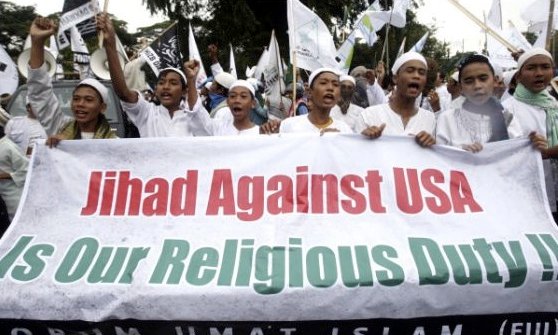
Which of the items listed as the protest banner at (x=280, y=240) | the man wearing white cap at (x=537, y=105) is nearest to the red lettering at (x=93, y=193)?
the protest banner at (x=280, y=240)

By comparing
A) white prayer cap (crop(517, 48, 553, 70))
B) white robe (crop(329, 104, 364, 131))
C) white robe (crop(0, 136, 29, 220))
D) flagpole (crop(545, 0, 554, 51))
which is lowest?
white robe (crop(0, 136, 29, 220))

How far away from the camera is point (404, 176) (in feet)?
10.2

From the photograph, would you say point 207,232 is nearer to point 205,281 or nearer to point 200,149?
point 205,281

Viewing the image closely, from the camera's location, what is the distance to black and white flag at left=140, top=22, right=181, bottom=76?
5488mm

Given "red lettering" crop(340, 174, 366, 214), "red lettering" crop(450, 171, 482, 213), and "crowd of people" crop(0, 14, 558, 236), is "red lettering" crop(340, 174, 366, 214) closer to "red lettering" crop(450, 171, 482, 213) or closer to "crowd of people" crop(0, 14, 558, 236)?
"crowd of people" crop(0, 14, 558, 236)

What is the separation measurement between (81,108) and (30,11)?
130 ft

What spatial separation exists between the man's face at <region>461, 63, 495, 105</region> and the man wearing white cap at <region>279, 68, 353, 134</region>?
0.83m

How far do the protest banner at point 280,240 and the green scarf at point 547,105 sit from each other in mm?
495

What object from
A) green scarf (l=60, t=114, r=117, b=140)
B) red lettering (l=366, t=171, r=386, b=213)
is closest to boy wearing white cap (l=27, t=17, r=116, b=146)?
green scarf (l=60, t=114, r=117, b=140)

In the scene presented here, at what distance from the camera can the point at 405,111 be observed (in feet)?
12.1

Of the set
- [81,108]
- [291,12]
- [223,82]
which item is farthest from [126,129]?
[81,108]

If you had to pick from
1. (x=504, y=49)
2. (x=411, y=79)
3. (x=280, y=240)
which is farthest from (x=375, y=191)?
(x=504, y=49)

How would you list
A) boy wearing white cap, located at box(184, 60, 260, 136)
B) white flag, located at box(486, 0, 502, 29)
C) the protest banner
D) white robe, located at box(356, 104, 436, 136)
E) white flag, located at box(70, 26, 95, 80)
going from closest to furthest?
the protest banner → white robe, located at box(356, 104, 436, 136) → boy wearing white cap, located at box(184, 60, 260, 136) → white flag, located at box(70, 26, 95, 80) → white flag, located at box(486, 0, 502, 29)

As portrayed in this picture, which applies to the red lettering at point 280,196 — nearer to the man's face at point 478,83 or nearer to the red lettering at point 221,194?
the red lettering at point 221,194
